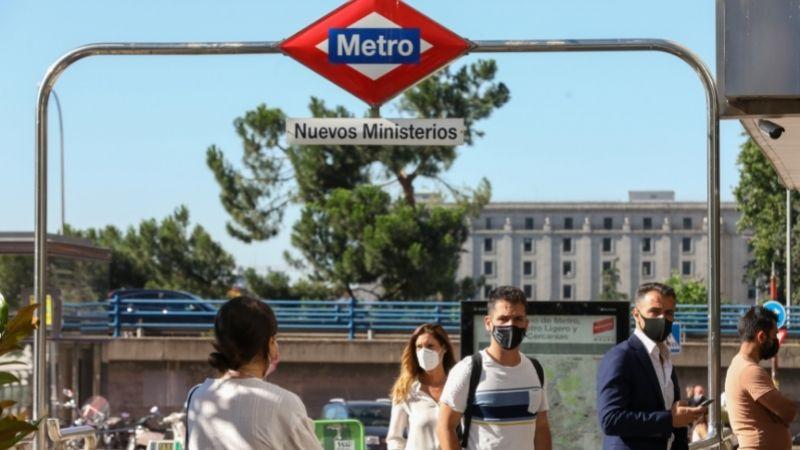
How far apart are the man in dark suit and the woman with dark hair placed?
2634 millimetres

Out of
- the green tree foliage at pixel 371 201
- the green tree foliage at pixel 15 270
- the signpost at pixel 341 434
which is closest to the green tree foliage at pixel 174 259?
the green tree foliage at pixel 371 201

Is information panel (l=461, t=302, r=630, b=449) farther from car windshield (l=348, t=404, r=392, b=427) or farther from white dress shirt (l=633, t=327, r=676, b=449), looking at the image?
car windshield (l=348, t=404, r=392, b=427)

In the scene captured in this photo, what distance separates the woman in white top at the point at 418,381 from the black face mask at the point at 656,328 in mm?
2289

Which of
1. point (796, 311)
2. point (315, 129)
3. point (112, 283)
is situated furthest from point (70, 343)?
point (112, 283)

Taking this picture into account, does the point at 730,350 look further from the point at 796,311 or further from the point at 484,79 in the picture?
the point at 484,79

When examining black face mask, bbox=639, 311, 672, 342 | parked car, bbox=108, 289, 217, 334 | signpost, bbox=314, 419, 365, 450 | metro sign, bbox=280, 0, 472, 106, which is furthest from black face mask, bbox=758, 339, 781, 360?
parked car, bbox=108, 289, 217, 334

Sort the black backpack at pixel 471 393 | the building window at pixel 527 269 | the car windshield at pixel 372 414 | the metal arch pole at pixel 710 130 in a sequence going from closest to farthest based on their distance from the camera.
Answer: the black backpack at pixel 471 393, the metal arch pole at pixel 710 130, the car windshield at pixel 372 414, the building window at pixel 527 269

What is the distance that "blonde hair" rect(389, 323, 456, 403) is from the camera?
33.0 ft

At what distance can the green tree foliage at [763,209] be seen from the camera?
214ft

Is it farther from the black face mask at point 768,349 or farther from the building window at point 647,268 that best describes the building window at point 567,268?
the black face mask at point 768,349

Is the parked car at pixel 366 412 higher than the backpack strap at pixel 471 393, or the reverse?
the backpack strap at pixel 471 393

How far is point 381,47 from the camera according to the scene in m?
9.90

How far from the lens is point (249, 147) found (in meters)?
65.9

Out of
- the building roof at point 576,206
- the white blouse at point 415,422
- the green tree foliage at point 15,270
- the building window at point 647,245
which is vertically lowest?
the white blouse at point 415,422
